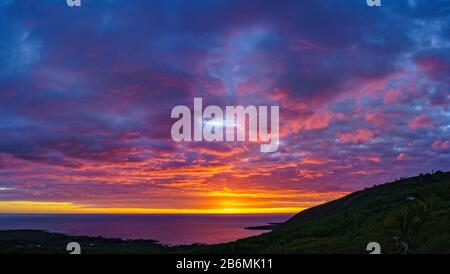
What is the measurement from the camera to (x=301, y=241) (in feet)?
185

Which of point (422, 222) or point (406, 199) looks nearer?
point (422, 222)

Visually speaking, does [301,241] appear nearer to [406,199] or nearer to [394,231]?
[394,231]

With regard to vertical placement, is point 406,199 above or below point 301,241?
above

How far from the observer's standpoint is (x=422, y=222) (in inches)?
1860

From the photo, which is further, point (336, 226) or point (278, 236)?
point (278, 236)
